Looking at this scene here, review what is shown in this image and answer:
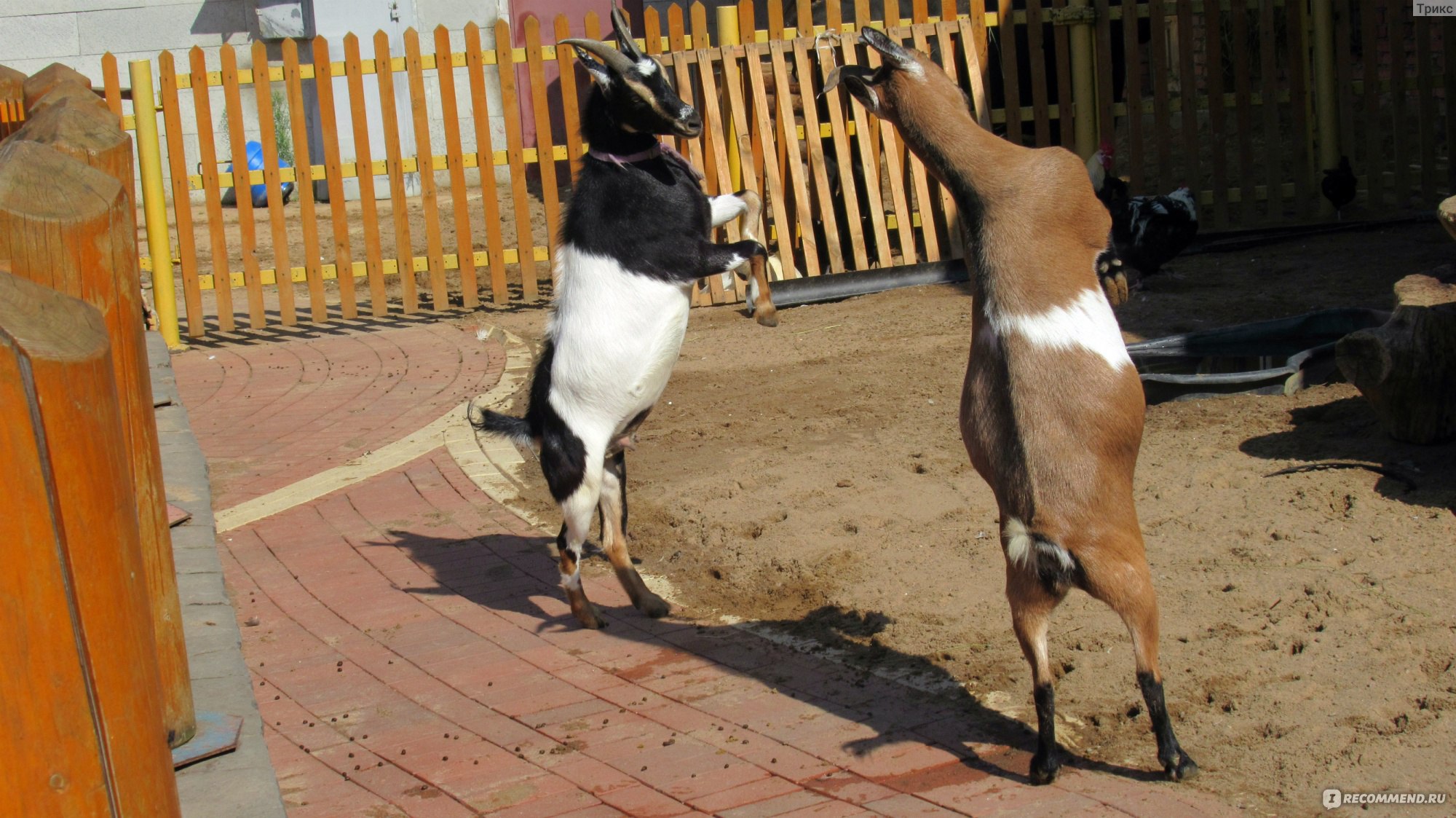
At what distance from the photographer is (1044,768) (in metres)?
3.55

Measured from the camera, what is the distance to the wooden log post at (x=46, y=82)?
19.5 feet

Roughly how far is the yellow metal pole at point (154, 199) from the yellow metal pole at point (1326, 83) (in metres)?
9.98

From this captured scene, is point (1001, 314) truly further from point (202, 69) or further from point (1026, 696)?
point (202, 69)

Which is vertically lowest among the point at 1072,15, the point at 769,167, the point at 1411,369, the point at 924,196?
the point at 1411,369

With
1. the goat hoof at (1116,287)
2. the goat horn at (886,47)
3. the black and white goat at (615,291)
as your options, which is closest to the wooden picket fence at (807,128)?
the black and white goat at (615,291)

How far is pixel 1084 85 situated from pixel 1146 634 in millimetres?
9005

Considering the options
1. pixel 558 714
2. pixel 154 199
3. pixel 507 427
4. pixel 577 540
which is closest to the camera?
pixel 558 714

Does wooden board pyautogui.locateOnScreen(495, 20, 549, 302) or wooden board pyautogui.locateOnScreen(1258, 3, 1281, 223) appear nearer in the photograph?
wooden board pyautogui.locateOnScreen(495, 20, 549, 302)

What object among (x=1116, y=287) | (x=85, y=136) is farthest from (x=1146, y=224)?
(x=85, y=136)

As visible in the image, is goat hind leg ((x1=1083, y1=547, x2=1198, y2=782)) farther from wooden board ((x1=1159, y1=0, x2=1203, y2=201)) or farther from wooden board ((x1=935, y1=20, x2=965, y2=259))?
wooden board ((x1=1159, y1=0, x2=1203, y2=201))

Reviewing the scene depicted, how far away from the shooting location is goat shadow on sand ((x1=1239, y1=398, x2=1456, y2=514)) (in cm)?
525

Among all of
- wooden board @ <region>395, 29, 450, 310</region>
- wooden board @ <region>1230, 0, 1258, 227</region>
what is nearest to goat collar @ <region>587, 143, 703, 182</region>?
wooden board @ <region>395, 29, 450, 310</region>

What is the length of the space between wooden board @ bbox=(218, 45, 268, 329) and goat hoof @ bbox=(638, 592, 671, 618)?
7022mm

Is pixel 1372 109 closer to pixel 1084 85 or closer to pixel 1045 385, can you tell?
pixel 1084 85
